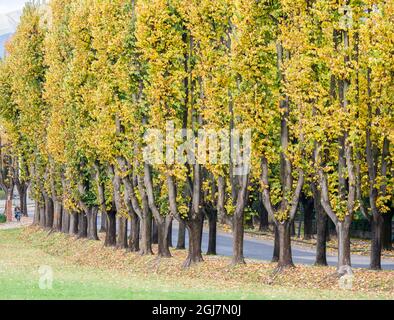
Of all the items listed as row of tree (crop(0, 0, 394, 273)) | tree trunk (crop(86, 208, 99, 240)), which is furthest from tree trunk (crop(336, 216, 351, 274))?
tree trunk (crop(86, 208, 99, 240))

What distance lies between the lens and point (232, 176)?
3894 centimetres

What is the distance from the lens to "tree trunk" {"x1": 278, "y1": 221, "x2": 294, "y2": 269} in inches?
1387

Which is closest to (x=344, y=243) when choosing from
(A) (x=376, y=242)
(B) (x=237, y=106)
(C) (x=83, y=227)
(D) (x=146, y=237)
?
(A) (x=376, y=242)

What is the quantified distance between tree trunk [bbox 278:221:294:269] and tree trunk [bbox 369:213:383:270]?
165 inches

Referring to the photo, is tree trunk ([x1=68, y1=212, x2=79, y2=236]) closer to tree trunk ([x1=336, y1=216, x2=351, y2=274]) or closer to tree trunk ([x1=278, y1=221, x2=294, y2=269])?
tree trunk ([x1=278, y1=221, x2=294, y2=269])

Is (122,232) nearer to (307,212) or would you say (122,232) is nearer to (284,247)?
(307,212)

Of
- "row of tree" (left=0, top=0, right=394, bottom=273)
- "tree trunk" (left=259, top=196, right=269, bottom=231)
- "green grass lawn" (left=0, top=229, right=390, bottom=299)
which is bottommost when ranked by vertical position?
"green grass lawn" (left=0, top=229, right=390, bottom=299)

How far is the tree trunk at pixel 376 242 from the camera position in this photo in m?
37.7

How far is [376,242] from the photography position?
3834cm

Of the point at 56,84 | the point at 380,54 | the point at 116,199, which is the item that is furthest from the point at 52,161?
the point at 380,54

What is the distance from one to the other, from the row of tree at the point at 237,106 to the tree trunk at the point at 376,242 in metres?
0.05

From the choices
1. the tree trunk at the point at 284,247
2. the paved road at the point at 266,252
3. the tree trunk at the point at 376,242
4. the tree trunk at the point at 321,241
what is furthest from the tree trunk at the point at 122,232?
the tree trunk at the point at 284,247

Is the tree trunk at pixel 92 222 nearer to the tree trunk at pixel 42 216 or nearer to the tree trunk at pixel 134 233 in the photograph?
the tree trunk at pixel 134 233

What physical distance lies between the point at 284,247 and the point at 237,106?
18.2 ft
